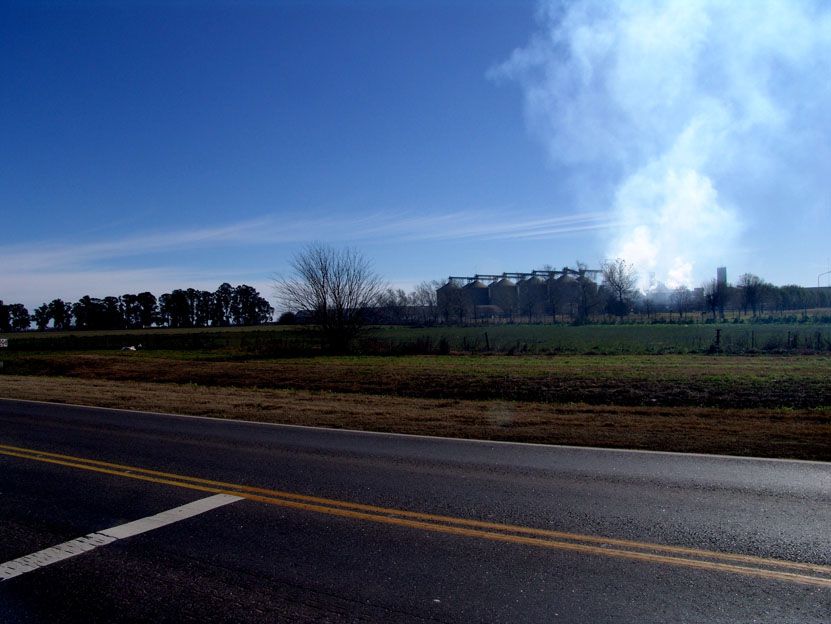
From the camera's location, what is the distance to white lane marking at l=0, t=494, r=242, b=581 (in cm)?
525

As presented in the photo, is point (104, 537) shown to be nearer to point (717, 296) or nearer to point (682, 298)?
point (717, 296)

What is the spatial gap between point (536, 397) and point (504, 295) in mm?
103916

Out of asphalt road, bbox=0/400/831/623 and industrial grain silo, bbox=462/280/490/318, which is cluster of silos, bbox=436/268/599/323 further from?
→ asphalt road, bbox=0/400/831/623

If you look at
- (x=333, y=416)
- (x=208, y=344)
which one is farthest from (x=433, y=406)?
(x=208, y=344)

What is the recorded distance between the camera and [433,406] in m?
15.7

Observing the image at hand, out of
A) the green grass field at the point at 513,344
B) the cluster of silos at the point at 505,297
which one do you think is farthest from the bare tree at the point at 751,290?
the green grass field at the point at 513,344

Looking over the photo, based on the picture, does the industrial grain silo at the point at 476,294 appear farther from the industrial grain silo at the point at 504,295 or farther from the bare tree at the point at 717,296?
the bare tree at the point at 717,296

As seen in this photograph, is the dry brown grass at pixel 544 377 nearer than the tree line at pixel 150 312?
Yes

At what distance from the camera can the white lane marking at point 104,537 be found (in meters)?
5.25

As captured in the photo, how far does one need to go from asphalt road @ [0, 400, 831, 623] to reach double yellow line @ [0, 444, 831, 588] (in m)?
0.02

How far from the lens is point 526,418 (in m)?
13.1

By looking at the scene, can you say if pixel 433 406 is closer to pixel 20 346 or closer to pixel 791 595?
pixel 791 595

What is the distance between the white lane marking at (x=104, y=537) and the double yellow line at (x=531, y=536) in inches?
19.7

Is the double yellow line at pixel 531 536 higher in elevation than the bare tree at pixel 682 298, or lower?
lower
